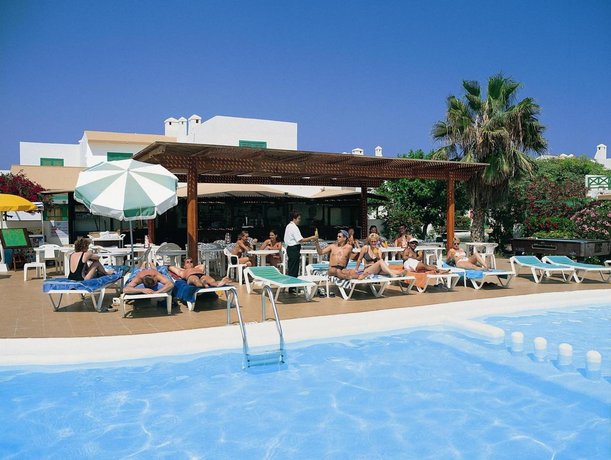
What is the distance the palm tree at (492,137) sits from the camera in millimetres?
16453

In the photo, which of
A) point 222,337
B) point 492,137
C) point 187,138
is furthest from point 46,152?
point 222,337

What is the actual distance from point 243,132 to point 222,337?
18258 mm

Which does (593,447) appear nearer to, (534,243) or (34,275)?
(534,243)

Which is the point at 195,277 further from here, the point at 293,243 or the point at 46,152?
the point at 46,152

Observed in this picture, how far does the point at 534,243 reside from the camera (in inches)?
563

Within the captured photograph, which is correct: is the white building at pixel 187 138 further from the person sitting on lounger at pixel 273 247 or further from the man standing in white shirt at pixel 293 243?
the man standing in white shirt at pixel 293 243

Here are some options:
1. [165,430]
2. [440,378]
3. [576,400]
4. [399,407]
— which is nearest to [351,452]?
[399,407]

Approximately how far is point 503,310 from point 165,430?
6.15 meters

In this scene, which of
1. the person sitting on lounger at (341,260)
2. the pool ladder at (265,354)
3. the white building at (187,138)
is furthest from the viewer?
the white building at (187,138)

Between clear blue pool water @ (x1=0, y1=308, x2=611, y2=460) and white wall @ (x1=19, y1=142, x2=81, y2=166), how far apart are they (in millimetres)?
28783

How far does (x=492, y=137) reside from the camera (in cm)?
1647

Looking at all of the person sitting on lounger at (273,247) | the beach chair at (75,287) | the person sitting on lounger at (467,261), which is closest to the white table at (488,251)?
the person sitting on lounger at (467,261)

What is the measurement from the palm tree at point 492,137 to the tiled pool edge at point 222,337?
915cm

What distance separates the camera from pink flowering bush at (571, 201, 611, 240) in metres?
15.1
